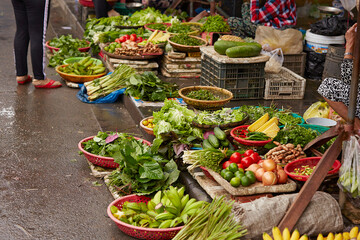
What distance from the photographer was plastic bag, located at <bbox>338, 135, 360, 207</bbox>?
3742 mm

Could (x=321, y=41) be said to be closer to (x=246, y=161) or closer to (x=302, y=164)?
(x=302, y=164)

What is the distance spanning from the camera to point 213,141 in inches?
185

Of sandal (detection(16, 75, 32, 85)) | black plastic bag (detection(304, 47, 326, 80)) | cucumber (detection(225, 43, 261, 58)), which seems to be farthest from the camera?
sandal (detection(16, 75, 32, 85))

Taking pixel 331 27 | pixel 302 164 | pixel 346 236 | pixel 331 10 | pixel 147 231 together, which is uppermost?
pixel 331 10

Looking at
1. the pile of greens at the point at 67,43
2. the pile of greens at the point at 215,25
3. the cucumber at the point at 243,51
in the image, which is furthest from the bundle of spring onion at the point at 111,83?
the pile of greens at the point at 67,43

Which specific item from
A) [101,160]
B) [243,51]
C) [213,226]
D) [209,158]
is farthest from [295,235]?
[243,51]

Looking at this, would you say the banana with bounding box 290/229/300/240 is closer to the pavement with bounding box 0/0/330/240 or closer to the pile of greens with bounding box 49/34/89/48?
the pavement with bounding box 0/0/330/240

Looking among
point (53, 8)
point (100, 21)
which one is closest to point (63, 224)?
point (100, 21)

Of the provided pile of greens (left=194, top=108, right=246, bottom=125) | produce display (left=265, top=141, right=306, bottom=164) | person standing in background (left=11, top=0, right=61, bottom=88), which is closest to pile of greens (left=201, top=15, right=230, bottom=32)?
person standing in background (left=11, top=0, right=61, bottom=88)

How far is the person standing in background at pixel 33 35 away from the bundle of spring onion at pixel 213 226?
4865mm

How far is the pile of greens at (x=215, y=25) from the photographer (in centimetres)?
862

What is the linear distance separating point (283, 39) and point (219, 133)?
3.13 metres

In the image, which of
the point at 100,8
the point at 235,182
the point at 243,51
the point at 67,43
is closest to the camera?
the point at 235,182

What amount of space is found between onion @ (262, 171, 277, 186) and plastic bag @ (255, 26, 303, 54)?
371cm
